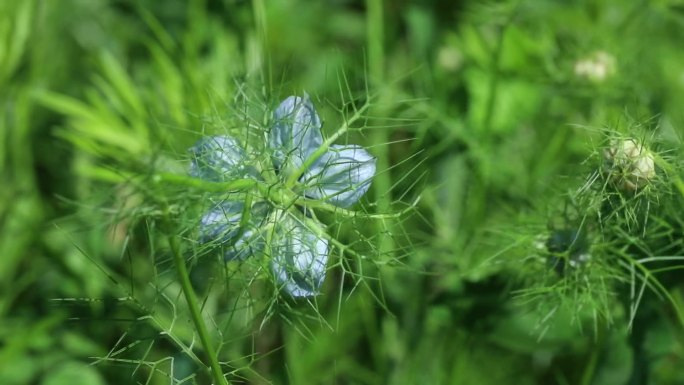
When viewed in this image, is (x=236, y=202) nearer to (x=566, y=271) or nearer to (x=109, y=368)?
(x=566, y=271)

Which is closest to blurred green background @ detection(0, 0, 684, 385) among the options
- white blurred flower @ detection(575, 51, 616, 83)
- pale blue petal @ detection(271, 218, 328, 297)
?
white blurred flower @ detection(575, 51, 616, 83)

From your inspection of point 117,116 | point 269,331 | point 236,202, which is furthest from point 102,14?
point 236,202

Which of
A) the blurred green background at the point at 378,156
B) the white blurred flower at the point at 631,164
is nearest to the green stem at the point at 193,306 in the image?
the blurred green background at the point at 378,156

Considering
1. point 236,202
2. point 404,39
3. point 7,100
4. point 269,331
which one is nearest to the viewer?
point 236,202

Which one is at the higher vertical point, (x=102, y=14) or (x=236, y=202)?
(x=102, y=14)

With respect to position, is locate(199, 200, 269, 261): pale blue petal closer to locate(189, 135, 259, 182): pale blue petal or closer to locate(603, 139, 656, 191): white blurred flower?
locate(189, 135, 259, 182): pale blue petal
